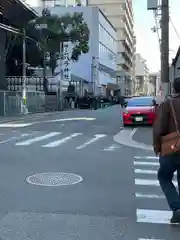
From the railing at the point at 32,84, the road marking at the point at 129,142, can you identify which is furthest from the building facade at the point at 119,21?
the road marking at the point at 129,142

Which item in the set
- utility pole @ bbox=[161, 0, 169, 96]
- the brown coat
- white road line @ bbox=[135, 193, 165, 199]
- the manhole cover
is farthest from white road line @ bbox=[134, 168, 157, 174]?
utility pole @ bbox=[161, 0, 169, 96]

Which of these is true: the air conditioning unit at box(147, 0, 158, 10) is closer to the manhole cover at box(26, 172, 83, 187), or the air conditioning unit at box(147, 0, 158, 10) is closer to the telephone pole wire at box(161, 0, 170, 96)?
the telephone pole wire at box(161, 0, 170, 96)

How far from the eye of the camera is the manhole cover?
297 inches

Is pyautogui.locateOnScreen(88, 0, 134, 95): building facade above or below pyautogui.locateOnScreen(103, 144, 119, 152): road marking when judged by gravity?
above

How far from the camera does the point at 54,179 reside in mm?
7902

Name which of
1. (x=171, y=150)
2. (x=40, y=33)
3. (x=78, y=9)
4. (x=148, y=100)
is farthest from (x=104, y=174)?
(x=78, y=9)

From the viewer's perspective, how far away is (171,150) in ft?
16.3

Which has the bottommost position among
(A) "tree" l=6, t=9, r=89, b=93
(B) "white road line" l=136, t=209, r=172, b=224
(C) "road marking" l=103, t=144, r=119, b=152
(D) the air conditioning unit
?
(C) "road marking" l=103, t=144, r=119, b=152

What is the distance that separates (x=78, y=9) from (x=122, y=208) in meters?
79.8

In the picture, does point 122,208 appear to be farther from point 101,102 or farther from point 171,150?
point 101,102

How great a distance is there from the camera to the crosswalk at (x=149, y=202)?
537 centimetres

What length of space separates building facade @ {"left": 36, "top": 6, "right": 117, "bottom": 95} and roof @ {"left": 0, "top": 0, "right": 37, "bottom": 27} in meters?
24.2

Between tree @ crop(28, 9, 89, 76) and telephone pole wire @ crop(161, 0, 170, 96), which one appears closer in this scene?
telephone pole wire @ crop(161, 0, 170, 96)

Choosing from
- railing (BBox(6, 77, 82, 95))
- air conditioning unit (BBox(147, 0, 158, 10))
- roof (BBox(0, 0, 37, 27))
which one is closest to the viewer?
→ air conditioning unit (BBox(147, 0, 158, 10))
